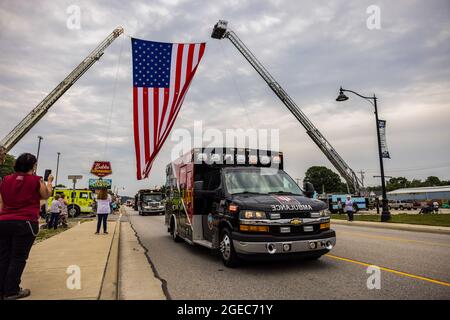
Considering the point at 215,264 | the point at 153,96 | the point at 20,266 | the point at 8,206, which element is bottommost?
the point at 215,264

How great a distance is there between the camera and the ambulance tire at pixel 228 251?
5965 mm

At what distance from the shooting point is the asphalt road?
4.41 metres

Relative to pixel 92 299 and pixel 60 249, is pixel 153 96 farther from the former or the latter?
pixel 92 299

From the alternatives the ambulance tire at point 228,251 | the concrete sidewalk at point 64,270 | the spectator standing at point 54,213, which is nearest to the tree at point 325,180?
the spectator standing at point 54,213

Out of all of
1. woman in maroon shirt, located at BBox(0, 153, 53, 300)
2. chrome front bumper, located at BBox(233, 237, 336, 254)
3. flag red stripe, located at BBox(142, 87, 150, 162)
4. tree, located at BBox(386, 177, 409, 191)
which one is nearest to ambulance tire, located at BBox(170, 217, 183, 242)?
flag red stripe, located at BBox(142, 87, 150, 162)

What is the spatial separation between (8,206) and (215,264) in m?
3.99

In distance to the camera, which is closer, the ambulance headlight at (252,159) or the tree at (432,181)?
the ambulance headlight at (252,159)

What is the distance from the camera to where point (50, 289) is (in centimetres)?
450

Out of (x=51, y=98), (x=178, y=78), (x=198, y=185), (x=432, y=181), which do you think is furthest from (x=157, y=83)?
(x=432, y=181)

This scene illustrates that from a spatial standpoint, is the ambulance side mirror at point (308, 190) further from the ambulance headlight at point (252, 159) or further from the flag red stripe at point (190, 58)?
the flag red stripe at point (190, 58)

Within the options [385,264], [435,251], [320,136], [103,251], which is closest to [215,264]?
[103,251]

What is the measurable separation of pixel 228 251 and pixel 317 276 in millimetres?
1734

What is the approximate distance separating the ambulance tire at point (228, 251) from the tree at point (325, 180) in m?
102

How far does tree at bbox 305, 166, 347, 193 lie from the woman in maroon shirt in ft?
344
